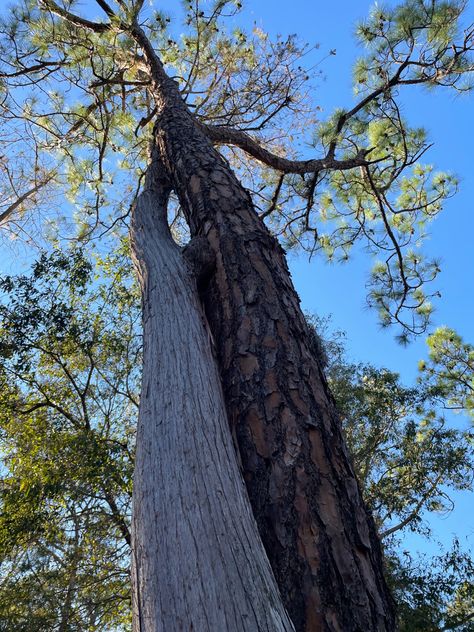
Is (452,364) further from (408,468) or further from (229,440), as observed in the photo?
(229,440)

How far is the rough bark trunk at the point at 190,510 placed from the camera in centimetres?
73

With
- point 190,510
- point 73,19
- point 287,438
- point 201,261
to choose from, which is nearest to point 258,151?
point 73,19

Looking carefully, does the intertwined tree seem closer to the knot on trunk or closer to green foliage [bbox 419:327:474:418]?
the knot on trunk

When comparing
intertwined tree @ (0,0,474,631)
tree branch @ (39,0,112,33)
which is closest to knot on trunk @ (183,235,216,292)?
intertwined tree @ (0,0,474,631)

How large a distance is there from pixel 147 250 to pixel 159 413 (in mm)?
919

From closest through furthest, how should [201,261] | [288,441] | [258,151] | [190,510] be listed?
[190,510]
[288,441]
[201,261]
[258,151]

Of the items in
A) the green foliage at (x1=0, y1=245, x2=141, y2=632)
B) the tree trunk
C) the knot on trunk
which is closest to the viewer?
the tree trunk

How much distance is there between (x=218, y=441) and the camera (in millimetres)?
1071

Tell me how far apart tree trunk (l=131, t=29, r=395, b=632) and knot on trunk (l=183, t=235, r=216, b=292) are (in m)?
0.02

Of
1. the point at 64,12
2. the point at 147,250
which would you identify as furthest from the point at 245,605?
the point at 64,12

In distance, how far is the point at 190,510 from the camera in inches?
34.3

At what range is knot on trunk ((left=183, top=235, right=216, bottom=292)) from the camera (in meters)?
1.76

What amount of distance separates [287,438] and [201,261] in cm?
79

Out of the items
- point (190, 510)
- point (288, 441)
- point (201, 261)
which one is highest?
point (201, 261)
